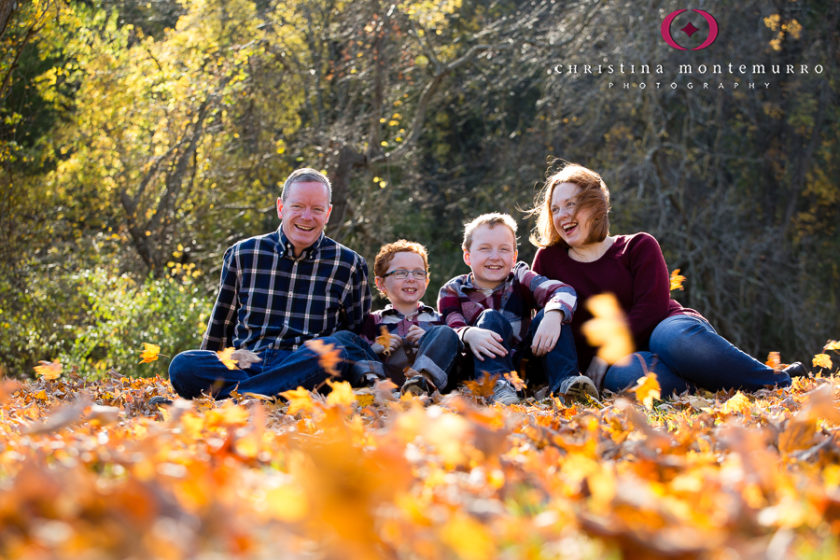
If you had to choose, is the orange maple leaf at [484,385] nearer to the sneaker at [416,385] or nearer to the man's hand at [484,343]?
the man's hand at [484,343]

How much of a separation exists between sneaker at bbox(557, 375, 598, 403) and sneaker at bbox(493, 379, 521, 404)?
8.5 inches

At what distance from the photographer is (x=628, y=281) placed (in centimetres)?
440

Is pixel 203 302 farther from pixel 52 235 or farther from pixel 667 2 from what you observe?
pixel 667 2

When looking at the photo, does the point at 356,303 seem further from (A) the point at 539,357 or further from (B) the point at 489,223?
(A) the point at 539,357

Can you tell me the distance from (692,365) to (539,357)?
740 millimetres

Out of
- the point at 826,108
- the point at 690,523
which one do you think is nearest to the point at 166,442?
the point at 690,523

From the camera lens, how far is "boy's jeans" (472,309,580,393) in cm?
400

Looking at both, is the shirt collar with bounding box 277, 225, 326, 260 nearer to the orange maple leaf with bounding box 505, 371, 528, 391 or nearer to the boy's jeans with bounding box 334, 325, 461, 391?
the boy's jeans with bounding box 334, 325, 461, 391

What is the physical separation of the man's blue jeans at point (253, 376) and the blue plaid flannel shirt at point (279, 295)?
32cm

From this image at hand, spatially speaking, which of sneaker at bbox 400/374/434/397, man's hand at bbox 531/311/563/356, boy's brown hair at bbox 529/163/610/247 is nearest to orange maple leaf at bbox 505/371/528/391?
man's hand at bbox 531/311/563/356

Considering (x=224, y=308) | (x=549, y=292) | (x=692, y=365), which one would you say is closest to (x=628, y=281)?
(x=549, y=292)

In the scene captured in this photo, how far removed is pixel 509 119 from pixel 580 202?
9.08 metres

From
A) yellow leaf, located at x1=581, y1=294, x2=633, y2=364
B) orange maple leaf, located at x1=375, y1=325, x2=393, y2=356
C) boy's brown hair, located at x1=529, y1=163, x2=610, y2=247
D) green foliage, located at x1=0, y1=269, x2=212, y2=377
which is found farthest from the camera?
green foliage, located at x1=0, y1=269, x2=212, y2=377

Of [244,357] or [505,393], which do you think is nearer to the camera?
[505,393]
